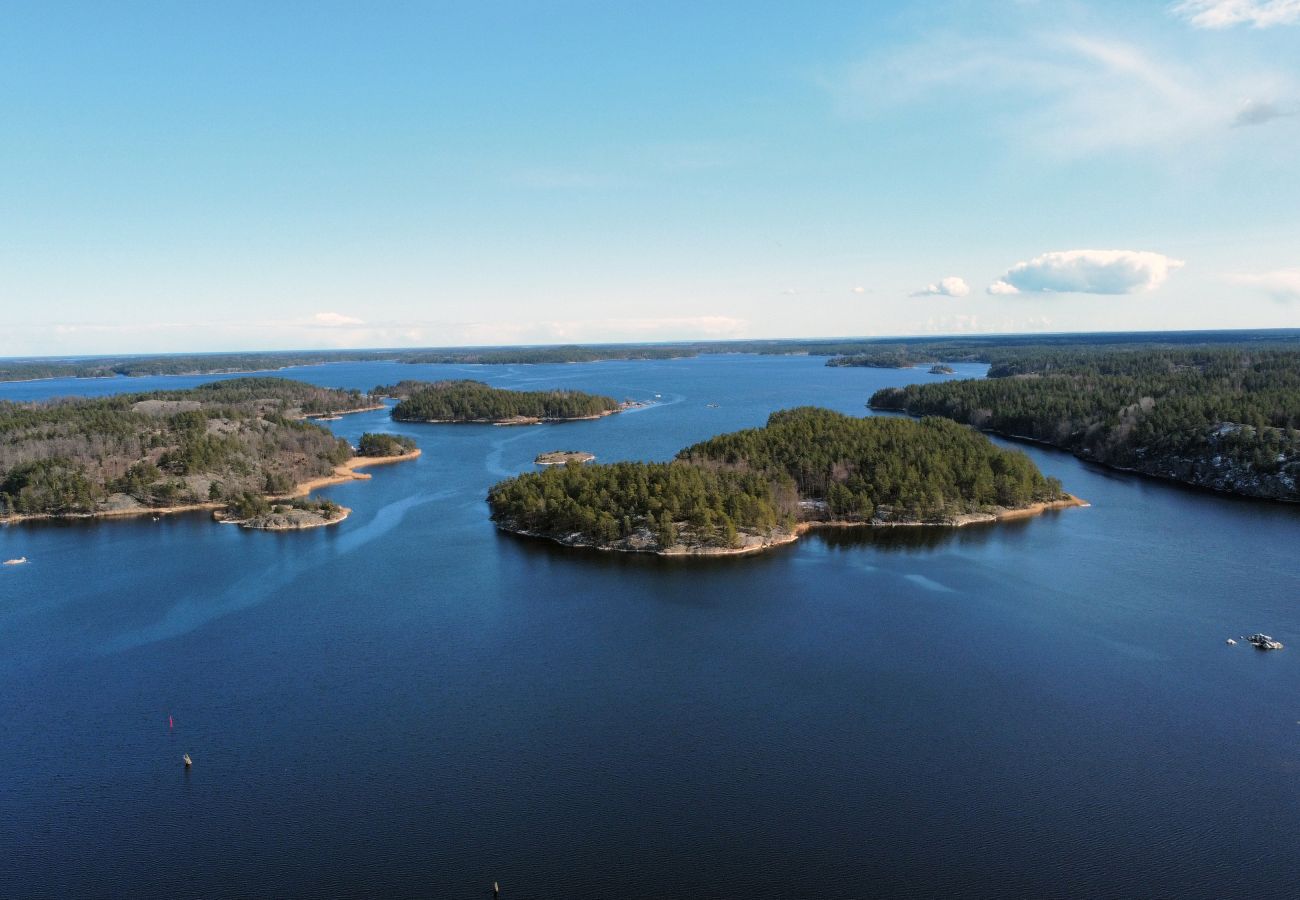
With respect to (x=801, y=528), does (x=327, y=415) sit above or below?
above

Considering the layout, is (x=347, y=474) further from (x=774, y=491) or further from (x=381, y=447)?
(x=774, y=491)

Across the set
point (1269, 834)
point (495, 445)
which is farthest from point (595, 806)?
point (495, 445)

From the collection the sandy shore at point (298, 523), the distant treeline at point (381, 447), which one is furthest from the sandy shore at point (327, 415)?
the sandy shore at point (298, 523)

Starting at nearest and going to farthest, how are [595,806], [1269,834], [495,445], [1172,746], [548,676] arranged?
1. [1269,834]
2. [595,806]
3. [1172,746]
4. [548,676]
5. [495,445]

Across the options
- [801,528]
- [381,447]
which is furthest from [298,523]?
[801,528]

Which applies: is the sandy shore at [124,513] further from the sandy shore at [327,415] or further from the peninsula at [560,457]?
the sandy shore at [327,415]

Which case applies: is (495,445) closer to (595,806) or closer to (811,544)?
(811,544)

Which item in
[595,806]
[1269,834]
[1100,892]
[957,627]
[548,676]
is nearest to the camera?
[1100,892]
